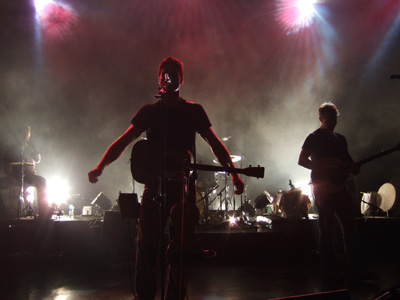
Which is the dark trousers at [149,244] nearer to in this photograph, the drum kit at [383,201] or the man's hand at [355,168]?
the man's hand at [355,168]

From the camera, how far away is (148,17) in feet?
26.2

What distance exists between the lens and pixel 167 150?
224cm

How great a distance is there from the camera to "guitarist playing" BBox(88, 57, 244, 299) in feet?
7.26

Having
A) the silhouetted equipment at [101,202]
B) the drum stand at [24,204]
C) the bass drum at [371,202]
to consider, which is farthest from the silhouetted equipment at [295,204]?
the drum stand at [24,204]

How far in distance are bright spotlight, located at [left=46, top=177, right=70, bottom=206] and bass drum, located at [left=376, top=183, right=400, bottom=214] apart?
9.02 meters

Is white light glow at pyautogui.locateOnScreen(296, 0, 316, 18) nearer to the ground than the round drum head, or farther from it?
farther from it

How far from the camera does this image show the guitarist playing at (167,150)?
2213mm

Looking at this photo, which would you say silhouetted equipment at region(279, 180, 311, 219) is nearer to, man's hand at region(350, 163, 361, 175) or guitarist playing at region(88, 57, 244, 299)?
man's hand at region(350, 163, 361, 175)

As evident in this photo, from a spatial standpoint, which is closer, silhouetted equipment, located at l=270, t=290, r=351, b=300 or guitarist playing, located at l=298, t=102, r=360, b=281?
silhouetted equipment, located at l=270, t=290, r=351, b=300

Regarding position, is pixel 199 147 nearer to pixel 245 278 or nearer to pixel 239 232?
pixel 239 232

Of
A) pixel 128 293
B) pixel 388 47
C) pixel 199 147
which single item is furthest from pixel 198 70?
pixel 128 293

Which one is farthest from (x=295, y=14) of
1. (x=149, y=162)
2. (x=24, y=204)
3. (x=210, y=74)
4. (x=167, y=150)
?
(x=24, y=204)

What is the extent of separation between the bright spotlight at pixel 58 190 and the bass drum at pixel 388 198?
29.6ft

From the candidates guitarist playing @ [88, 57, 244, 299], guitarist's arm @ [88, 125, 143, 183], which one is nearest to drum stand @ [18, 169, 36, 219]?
guitarist's arm @ [88, 125, 143, 183]
